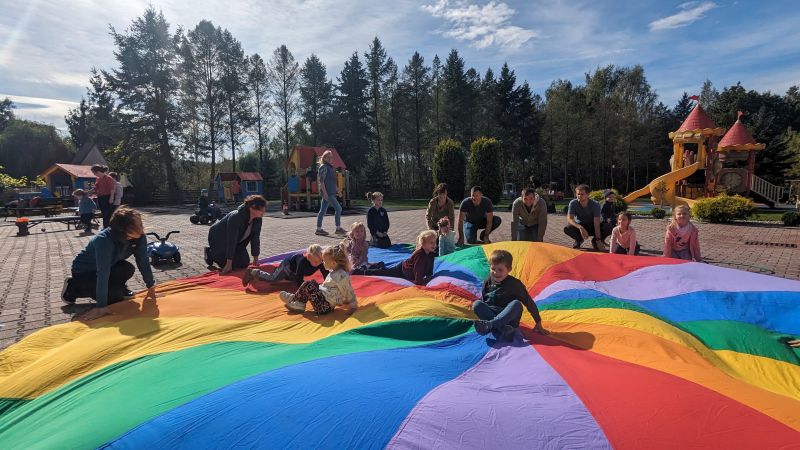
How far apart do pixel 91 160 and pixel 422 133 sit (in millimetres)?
31728

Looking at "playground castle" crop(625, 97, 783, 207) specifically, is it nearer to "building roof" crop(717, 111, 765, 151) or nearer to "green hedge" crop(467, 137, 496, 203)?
"building roof" crop(717, 111, 765, 151)

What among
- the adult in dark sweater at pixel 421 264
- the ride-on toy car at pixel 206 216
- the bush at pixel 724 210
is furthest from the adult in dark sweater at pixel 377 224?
the bush at pixel 724 210

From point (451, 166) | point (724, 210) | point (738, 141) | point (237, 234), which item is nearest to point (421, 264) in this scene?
point (237, 234)

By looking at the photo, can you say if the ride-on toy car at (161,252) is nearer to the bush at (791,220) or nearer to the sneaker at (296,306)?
the sneaker at (296,306)

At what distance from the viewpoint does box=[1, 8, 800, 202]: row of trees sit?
96.9 feet

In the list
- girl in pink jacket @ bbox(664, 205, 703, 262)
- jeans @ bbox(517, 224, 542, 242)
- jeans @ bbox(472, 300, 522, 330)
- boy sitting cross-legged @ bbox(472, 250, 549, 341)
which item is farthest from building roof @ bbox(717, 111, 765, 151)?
jeans @ bbox(472, 300, 522, 330)

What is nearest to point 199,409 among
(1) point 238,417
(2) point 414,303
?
(1) point 238,417

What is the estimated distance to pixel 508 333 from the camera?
3.17 m

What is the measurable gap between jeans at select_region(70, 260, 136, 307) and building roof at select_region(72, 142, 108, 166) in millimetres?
44586

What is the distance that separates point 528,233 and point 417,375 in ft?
20.3

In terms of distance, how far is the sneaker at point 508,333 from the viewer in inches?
125

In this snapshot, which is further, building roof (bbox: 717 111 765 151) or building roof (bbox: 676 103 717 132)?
building roof (bbox: 717 111 765 151)

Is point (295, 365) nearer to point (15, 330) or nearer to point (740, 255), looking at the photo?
point (15, 330)

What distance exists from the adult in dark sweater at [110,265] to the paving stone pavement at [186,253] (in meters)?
0.38
